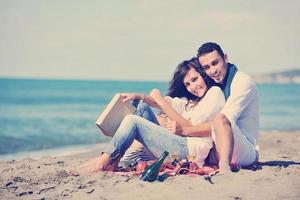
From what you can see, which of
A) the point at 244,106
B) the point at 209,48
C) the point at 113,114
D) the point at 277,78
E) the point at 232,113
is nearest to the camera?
the point at 232,113

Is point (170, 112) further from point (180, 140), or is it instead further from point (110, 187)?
point (110, 187)

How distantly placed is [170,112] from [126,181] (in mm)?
1064

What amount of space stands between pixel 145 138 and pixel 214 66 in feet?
3.84

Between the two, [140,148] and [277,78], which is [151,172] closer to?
[140,148]

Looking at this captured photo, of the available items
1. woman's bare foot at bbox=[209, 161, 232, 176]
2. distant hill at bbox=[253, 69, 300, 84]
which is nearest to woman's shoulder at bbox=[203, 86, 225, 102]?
woman's bare foot at bbox=[209, 161, 232, 176]

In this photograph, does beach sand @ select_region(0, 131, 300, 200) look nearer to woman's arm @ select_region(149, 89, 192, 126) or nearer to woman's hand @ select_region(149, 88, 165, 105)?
woman's arm @ select_region(149, 89, 192, 126)

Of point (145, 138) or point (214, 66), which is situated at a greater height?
point (214, 66)

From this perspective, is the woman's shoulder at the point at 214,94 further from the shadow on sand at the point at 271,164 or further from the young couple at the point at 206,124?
the shadow on sand at the point at 271,164

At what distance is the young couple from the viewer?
5.86 meters

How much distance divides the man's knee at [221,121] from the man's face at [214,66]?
64 centimetres

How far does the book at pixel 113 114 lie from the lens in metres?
6.29

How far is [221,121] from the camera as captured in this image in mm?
5680

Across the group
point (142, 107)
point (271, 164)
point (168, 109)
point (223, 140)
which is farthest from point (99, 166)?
point (271, 164)

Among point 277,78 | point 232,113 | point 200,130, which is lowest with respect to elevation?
point 277,78
